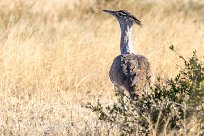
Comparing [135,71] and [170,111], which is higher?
[135,71]

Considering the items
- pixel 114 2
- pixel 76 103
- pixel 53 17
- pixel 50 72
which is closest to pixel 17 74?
pixel 50 72

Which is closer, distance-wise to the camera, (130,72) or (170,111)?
(170,111)

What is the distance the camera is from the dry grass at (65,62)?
23.3ft

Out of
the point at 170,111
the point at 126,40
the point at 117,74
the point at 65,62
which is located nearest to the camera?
the point at 170,111

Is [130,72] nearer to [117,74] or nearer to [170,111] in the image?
[117,74]

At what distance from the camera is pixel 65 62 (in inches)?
367

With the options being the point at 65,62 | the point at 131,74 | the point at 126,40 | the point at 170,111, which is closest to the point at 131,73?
the point at 131,74

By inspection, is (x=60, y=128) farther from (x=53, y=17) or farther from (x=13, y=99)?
(x=53, y=17)

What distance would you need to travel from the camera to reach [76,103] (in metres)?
8.16

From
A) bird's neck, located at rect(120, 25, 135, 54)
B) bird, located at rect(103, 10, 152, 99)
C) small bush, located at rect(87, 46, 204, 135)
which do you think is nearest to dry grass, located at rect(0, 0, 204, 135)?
small bush, located at rect(87, 46, 204, 135)

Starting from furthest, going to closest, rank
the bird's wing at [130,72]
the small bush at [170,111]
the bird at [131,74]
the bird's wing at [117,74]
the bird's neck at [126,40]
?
the bird's neck at [126,40] < the bird's wing at [117,74] < the bird's wing at [130,72] < the bird at [131,74] < the small bush at [170,111]

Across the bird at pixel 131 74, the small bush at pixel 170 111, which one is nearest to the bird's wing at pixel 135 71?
the bird at pixel 131 74

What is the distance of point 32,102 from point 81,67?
61.0 inches

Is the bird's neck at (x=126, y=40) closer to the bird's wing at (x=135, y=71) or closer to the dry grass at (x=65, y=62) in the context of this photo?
the bird's wing at (x=135, y=71)
